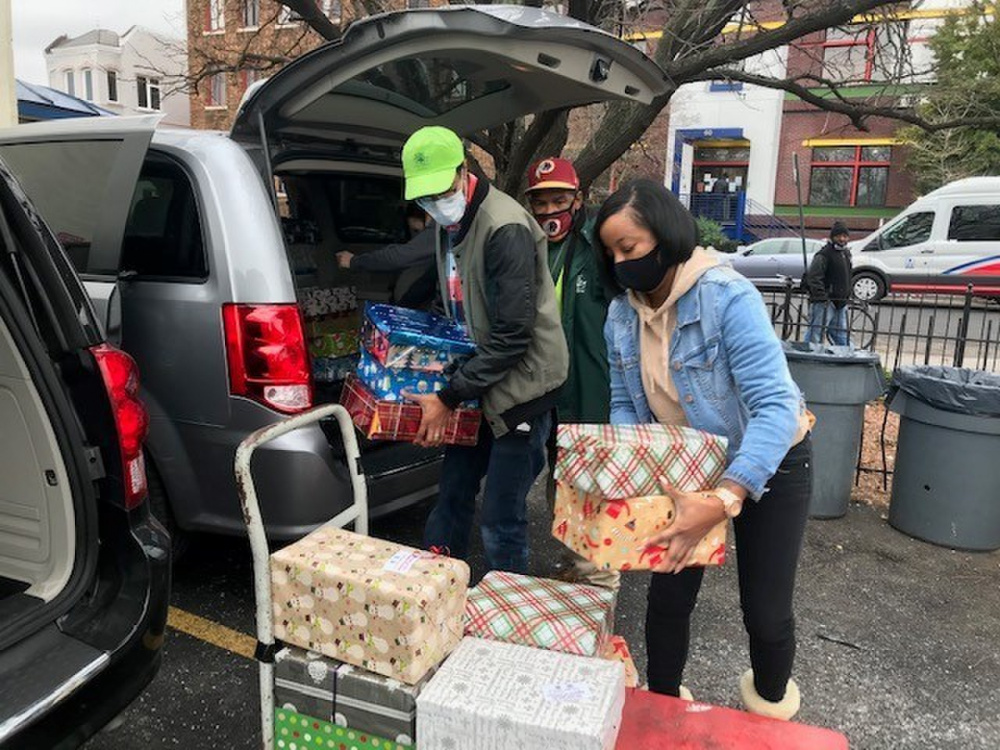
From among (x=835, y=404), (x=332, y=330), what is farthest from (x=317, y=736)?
(x=835, y=404)

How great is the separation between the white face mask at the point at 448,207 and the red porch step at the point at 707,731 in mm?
1594

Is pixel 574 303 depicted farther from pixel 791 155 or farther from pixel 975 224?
pixel 791 155

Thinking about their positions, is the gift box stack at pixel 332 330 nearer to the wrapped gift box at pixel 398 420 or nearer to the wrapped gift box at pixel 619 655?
the wrapped gift box at pixel 398 420

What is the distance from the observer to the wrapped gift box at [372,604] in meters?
1.73

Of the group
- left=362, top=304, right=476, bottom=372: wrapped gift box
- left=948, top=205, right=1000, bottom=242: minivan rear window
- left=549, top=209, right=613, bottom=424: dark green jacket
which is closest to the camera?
left=362, top=304, right=476, bottom=372: wrapped gift box

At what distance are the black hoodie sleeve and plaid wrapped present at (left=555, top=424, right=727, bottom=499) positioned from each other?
2.60 feet

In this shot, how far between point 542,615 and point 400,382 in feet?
3.60

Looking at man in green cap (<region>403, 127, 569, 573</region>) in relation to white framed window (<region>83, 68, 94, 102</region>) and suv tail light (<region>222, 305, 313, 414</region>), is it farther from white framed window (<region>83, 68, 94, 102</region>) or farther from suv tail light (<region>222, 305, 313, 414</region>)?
white framed window (<region>83, 68, 94, 102</region>)

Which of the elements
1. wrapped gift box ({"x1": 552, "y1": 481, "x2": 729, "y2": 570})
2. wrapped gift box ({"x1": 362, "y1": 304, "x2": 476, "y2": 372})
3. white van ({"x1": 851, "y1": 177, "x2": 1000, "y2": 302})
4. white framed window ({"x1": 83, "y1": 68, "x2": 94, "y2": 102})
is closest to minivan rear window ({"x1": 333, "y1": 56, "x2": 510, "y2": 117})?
wrapped gift box ({"x1": 362, "y1": 304, "x2": 476, "y2": 372})

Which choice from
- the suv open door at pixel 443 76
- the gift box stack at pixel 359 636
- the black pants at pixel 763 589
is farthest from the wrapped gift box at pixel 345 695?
the suv open door at pixel 443 76

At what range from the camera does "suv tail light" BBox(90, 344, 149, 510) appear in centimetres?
218

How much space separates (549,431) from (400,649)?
1567 millimetres

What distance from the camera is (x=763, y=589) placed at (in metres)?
2.22

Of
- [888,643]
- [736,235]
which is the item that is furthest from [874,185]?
[888,643]
